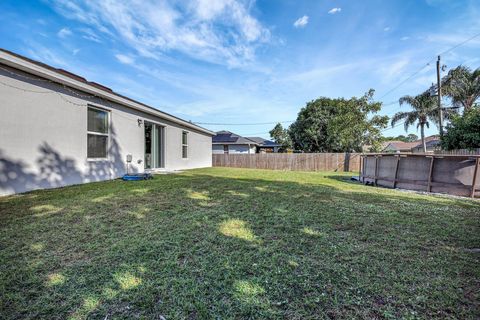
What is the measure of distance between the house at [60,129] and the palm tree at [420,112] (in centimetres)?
2280

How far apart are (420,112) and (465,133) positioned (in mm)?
12555

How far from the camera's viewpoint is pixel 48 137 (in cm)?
507

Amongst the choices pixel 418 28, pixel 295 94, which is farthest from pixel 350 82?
pixel 418 28

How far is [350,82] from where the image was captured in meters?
14.8

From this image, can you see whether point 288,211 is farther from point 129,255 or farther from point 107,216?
point 107,216

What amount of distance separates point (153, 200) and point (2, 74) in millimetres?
3804

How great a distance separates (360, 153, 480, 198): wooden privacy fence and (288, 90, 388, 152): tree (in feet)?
29.9

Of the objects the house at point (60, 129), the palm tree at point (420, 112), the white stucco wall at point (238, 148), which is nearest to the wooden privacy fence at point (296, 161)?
the white stucco wall at point (238, 148)

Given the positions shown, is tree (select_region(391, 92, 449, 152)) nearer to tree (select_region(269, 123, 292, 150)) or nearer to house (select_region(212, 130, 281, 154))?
tree (select_region(269, 123, 292, 150))

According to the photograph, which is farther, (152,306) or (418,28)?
(418,28)

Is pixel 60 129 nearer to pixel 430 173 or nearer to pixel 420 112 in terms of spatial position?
pixel 430 173

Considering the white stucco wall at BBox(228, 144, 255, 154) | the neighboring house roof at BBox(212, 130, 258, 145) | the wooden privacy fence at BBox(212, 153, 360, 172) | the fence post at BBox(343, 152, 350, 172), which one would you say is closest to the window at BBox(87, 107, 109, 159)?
the wooden privacy fence at BBox(212, 153, 360, 172)

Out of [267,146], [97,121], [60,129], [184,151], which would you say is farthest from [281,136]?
[60,129]

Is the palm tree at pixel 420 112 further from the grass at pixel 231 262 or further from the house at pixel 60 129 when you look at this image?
the house at pixel 60 129
